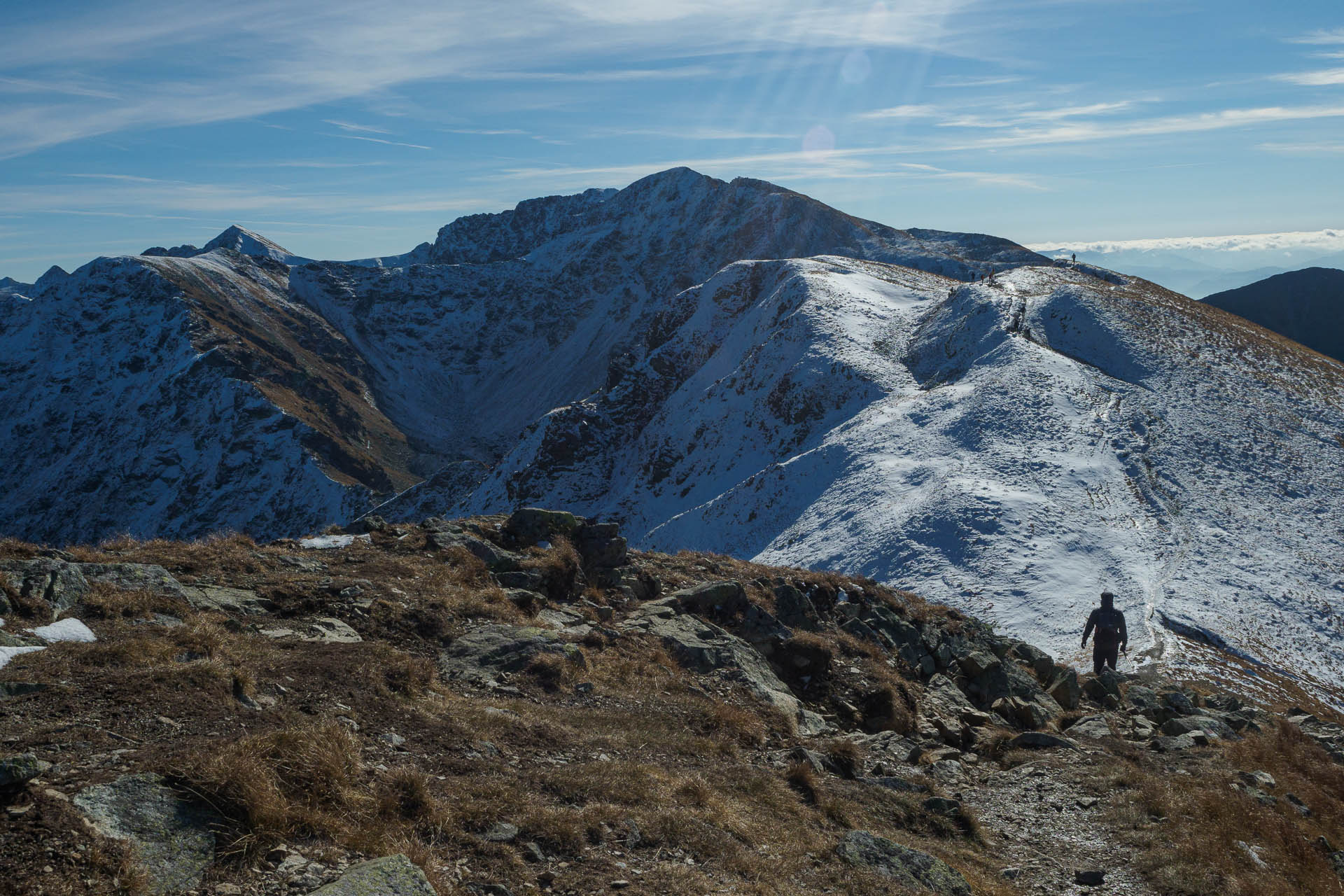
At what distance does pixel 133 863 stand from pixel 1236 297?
188 metres

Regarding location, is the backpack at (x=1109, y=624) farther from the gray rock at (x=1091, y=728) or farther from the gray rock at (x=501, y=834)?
the gray rock at (x=501, y=834)

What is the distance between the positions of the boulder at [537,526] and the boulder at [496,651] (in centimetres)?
449

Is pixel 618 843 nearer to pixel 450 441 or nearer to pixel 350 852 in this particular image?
pixel 350 852

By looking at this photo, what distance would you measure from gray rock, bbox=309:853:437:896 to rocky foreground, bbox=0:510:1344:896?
0.07ft

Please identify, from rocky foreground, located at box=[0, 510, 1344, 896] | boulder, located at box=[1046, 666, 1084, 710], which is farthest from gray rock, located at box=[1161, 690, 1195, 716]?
boulder, located at box=[1046, 666, 1084, 710]

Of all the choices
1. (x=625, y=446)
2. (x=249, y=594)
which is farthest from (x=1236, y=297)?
(x=249, y=594)

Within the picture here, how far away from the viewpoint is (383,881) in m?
5.20

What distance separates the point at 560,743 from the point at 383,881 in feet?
12.5

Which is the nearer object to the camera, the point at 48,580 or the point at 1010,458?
the point at 48,580

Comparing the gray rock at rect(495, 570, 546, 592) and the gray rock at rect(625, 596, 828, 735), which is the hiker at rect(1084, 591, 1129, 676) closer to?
the gray rock at rect(625, 596, 828, 735)

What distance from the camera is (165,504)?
131125 mm

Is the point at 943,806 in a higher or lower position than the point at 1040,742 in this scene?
higher

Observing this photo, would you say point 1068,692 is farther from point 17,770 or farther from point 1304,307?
point 1304,307

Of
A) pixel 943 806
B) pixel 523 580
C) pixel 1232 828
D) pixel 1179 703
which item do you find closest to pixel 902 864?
pixel 943 806
